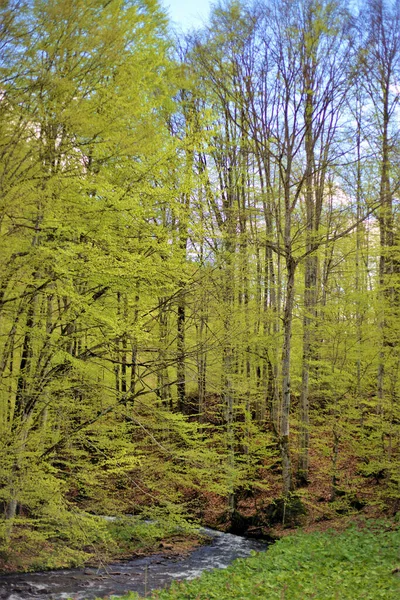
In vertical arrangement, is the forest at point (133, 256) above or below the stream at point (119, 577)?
above

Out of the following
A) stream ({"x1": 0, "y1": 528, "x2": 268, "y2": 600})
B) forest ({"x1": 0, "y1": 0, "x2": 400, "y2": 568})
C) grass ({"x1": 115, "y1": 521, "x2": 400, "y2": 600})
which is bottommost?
stream ({"x1": 0, "y1": 528, "x2": 268, "y2": 600})

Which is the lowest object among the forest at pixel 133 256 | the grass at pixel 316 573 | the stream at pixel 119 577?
the stream at pixel 119 577

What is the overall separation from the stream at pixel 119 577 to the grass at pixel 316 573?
1009 mm

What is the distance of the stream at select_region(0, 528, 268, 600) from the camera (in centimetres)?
736

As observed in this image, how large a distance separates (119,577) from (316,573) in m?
3.84

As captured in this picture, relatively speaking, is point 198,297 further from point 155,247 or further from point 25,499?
point 25,499

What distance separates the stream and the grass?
101 centimetres

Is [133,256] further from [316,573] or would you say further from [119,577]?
[119,577]

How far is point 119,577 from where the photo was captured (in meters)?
8.41

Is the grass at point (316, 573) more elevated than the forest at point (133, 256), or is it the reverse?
the forest at point (133, 256)

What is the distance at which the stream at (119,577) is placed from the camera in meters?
7.36

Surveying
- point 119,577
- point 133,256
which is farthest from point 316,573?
point 133,256

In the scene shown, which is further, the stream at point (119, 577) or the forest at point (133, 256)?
the stream at point (119, 577)

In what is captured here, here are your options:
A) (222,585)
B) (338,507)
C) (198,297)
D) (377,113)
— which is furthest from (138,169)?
(377,113)
